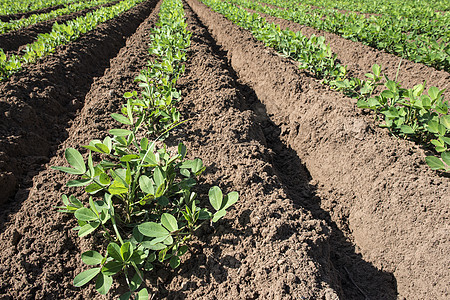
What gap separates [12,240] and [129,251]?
3.12 feet

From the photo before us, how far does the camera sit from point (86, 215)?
152 cm

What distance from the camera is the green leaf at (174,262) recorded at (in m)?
1.51

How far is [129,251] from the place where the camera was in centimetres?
138

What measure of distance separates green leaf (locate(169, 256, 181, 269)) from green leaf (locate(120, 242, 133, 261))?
9.6 inches

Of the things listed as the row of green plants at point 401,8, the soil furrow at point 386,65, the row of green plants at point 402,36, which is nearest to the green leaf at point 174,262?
the soil furrow at point 386,65

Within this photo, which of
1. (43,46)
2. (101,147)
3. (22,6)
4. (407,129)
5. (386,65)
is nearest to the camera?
(101,147)

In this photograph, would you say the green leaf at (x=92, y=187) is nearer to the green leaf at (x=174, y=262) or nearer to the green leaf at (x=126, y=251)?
the green leaf at (x=126, y=251)

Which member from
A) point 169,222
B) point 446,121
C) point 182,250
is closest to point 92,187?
point 169,222

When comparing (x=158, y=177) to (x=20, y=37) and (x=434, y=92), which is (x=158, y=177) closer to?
(x=434, y=92)

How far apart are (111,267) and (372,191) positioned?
2111 millimetres

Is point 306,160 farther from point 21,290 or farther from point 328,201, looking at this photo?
point 21,290

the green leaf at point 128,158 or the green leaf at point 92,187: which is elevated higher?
the green leaf at point 128,158

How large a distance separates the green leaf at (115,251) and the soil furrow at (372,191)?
1560 millimetres

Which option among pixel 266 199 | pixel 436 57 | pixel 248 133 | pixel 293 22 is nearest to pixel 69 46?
pixel 248 133
